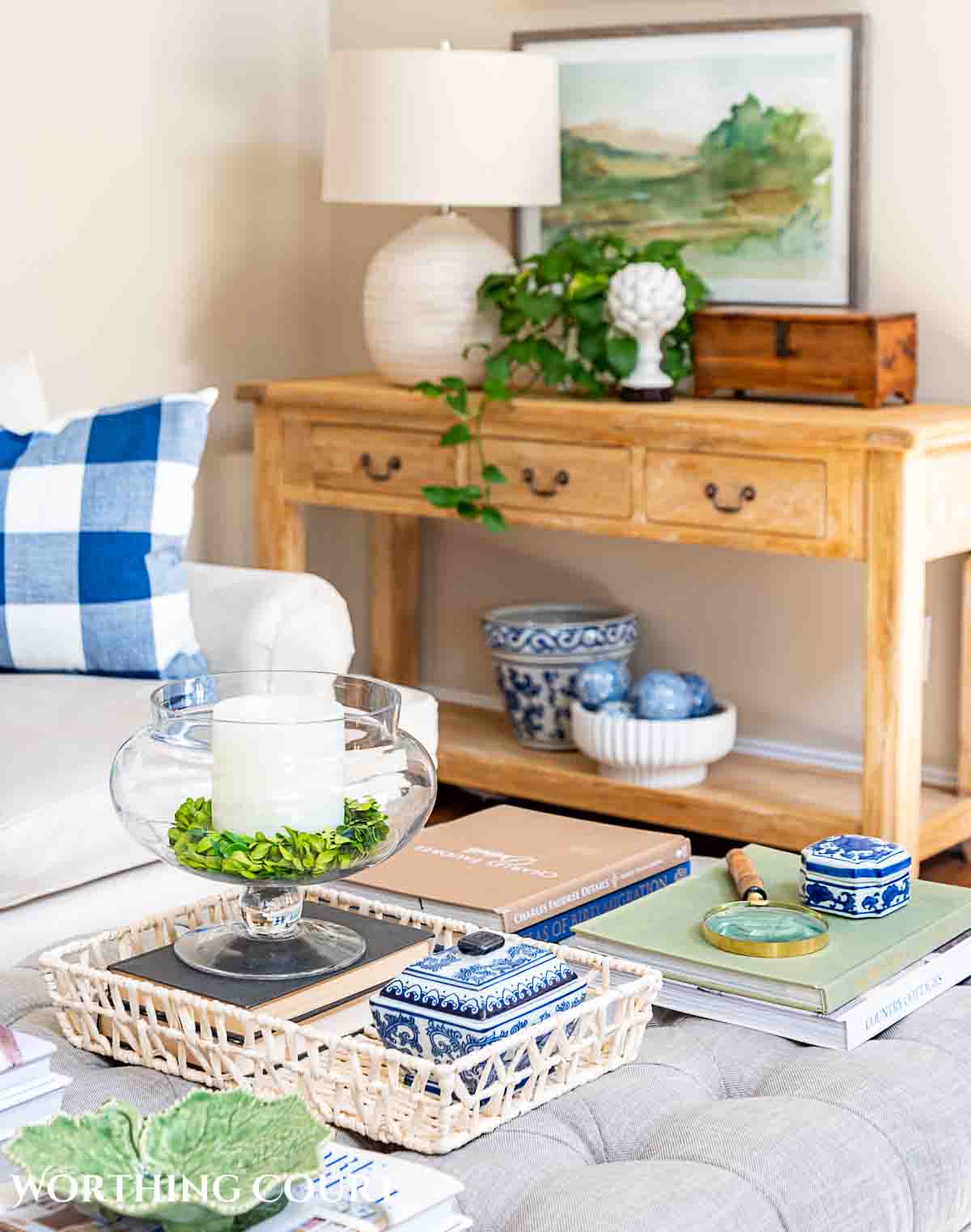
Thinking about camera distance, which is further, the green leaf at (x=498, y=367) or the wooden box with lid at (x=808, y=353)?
the green leaf at (x=498, y=367)

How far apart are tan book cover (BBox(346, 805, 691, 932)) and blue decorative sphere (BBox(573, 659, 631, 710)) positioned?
4.12 feet

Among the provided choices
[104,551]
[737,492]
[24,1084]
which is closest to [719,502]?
[737,492]

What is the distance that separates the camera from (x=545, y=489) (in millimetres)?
2943

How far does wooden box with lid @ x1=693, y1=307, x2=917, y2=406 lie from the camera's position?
277 centimetres

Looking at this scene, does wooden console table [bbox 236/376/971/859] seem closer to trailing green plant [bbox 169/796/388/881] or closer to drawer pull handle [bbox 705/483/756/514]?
drawer pull handle [bbox 705/483/756/514]

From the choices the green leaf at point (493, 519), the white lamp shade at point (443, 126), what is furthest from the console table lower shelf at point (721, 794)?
the white lamp shade at point (443, 126)

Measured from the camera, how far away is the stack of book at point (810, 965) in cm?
132

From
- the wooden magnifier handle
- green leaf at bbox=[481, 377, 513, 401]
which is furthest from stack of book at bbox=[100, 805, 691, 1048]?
green leaf at bbox=[481, 377, 513, 401]

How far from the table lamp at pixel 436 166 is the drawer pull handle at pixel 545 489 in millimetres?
297

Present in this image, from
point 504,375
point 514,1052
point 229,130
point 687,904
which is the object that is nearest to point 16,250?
point 229,130

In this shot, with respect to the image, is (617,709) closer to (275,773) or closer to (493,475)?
(493,475)

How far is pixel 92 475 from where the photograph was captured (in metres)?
2.35

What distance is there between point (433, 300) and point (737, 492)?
2.32ft

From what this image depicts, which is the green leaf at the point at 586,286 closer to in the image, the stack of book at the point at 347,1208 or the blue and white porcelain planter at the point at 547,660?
the blue and white porcelain planter at the point at 547,660
